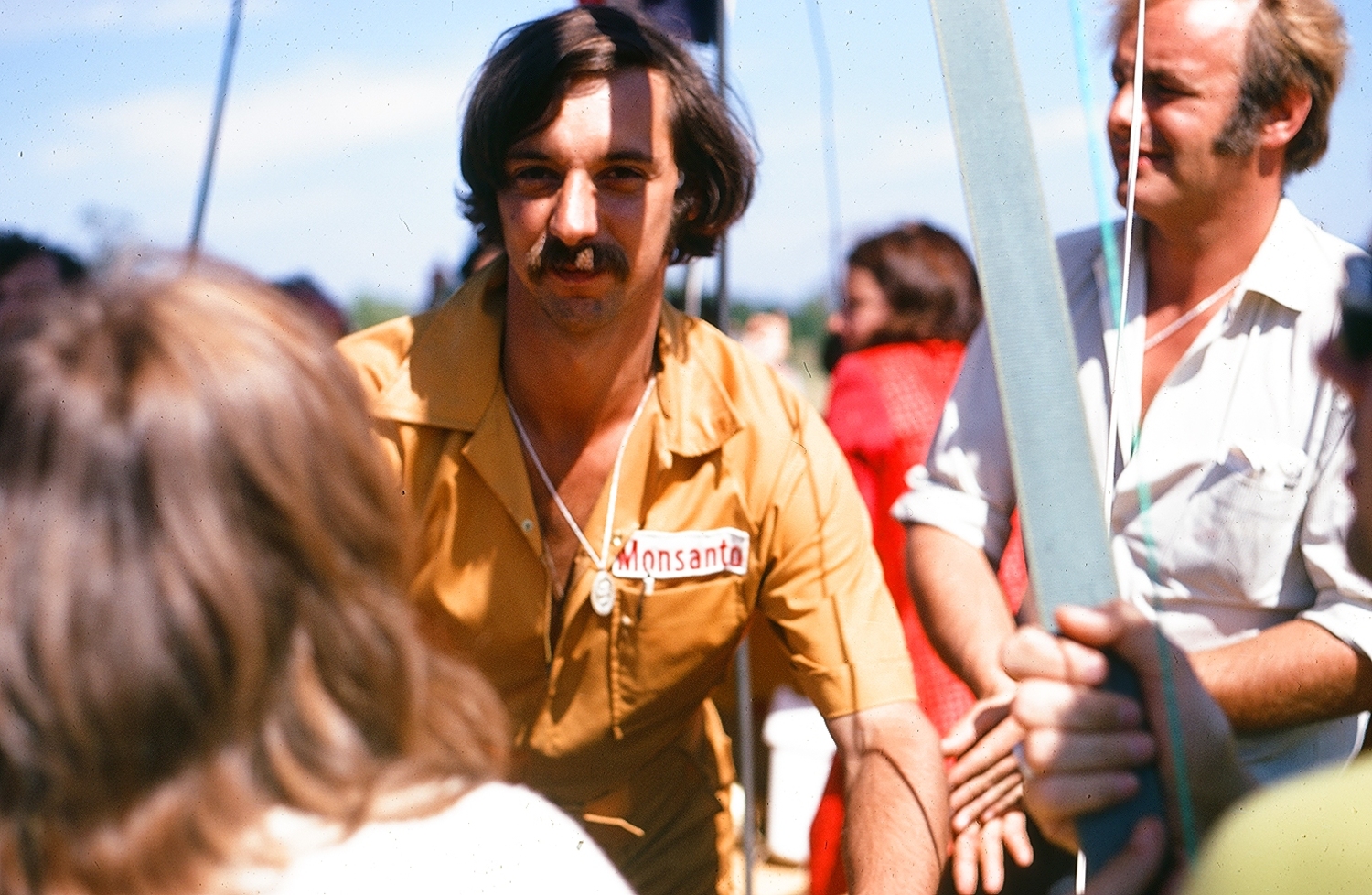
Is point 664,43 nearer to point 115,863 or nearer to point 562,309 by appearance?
point 562,309

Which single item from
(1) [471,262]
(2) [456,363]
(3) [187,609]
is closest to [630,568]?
(2) [456,363]

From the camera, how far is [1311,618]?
1.53 meters

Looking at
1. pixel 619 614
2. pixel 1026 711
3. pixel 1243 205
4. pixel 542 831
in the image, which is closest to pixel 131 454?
pixel 542 831

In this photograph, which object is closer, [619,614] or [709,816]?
[619,614]

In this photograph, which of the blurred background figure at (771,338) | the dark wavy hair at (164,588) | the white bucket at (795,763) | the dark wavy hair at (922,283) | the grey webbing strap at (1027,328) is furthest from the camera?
the blurred background figure at (771,338)

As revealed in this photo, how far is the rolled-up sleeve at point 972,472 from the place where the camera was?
1.87 meters

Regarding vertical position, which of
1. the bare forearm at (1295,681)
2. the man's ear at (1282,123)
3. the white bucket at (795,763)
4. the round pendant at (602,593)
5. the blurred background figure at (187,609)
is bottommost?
the white bucket at (795,763)

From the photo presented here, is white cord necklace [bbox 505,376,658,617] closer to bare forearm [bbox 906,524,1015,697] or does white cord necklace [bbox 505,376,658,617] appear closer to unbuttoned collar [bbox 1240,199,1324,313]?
bare forearm [bbox 906,524,1015,697]

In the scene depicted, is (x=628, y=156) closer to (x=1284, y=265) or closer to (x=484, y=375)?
(x=484, y=375)

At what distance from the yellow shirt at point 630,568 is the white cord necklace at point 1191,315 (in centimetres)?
47

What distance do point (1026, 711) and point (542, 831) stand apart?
1.37 ft

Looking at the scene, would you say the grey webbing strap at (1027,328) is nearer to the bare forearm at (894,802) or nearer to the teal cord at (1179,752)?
the teal cord at (1179,752)

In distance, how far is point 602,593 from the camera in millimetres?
1874

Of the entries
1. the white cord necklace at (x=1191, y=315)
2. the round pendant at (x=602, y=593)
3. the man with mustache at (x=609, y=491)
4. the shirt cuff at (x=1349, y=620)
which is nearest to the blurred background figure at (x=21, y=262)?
the man with mustache at (x=609, y=491)
